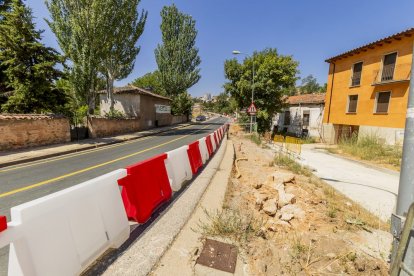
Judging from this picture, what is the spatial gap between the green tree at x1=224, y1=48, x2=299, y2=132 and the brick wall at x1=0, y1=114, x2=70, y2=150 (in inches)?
657

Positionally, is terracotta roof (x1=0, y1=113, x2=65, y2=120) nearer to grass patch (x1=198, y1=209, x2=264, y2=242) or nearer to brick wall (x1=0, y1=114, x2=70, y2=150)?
brick wall (x1=0, y1=114, x2=70, y2=150)

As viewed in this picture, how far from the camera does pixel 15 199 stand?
4789 millimetres

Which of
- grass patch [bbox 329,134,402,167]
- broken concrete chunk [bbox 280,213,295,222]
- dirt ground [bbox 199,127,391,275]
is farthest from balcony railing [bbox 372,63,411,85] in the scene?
broken concrete chunk [bbox 280,213,295,222]

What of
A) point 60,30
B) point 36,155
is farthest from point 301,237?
point 60,30

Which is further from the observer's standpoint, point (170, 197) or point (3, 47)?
point (3, 47)

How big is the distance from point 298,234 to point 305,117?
2638cm

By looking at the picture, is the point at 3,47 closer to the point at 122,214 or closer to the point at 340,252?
the point at 122,214

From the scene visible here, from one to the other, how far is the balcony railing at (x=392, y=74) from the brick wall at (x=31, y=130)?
2287cm

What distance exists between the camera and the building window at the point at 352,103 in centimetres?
1902

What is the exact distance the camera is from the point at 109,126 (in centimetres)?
1892

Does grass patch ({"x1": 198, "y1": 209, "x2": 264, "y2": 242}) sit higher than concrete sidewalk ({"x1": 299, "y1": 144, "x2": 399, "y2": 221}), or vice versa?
grass patch ({"x1": 198, "y1": 209, "x2": 264, "y2": 242})

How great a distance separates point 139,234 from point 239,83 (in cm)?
2171

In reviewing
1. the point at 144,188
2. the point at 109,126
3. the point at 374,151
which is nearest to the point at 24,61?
the point at 109,126

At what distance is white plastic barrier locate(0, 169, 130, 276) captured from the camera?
65.0 inches
